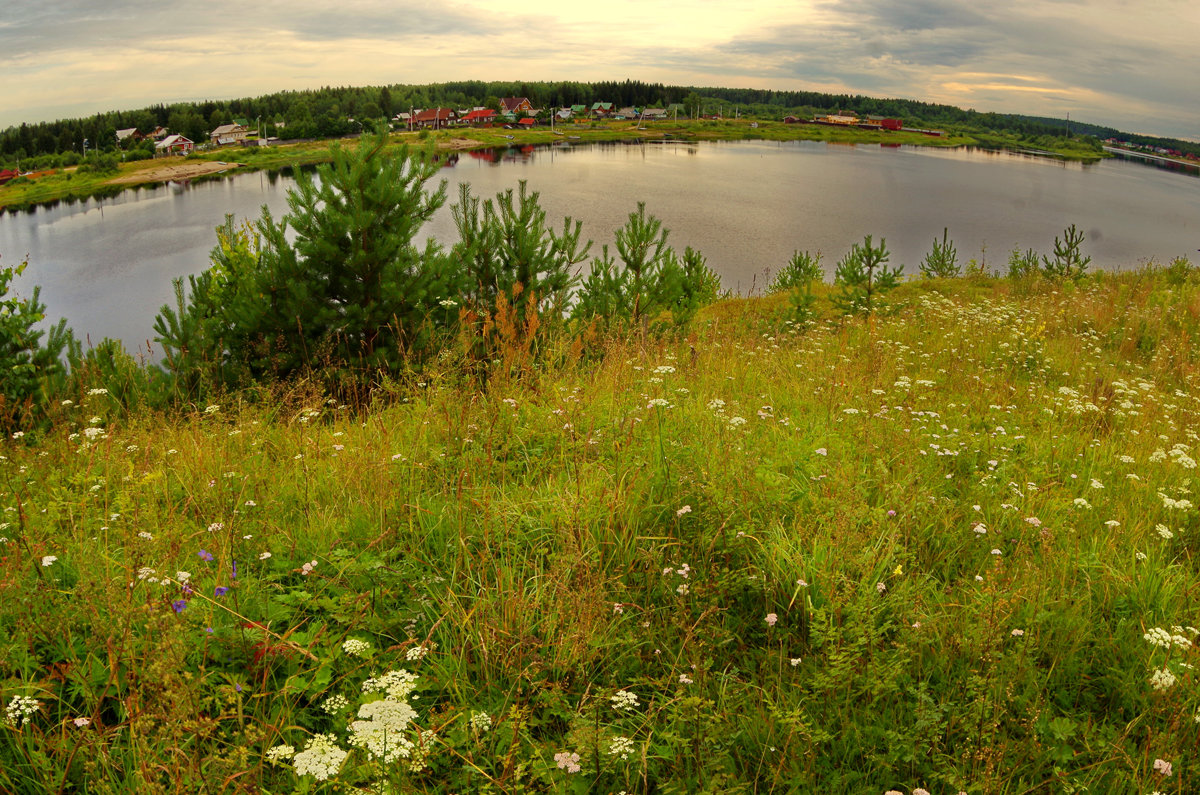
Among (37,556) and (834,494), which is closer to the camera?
(37,556)

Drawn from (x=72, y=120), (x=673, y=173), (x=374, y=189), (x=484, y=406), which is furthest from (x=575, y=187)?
(x=72, y=120)

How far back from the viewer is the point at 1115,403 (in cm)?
658

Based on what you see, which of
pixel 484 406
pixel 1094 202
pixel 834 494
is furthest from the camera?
pixel 1094 202

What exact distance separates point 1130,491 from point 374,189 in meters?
9.15

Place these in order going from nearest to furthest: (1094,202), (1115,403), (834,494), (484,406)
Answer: (834,494)
(484,406)
(1115,403)
(1094,202)

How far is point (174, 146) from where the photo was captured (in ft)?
368

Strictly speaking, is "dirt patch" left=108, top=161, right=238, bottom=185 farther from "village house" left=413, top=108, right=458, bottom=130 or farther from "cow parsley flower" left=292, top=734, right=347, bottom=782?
"cow parsley flower" left=292, top=734, right=347, bottom=782

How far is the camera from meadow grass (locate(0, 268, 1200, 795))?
88.6 inches

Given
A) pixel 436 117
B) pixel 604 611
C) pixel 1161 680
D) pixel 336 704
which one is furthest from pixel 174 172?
pixel 1161 680

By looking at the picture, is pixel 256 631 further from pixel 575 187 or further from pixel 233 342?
pixel 575 187

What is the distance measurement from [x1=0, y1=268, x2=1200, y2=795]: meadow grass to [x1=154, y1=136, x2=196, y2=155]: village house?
133443 mm

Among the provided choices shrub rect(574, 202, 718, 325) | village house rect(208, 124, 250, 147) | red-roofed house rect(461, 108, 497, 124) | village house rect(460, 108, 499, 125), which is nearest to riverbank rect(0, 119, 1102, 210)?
shrub rect(574, 202, 718, 325)

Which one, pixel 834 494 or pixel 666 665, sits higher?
pixel 834 494

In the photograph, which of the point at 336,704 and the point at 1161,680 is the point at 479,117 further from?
the point at 1161,680
